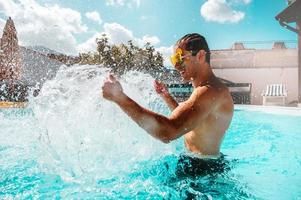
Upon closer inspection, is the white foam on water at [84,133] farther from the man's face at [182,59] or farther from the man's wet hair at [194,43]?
the man's wet hair at [194,43]

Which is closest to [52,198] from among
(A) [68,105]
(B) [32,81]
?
(A) [68,105]

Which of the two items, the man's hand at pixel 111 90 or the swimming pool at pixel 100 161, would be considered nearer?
the man's hand at pixel 111 90

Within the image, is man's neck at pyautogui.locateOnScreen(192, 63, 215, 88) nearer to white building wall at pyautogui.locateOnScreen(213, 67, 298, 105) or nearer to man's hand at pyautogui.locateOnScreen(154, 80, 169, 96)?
man's hand at pyautogui.locateOnScreen(154, 80, 169, 96)

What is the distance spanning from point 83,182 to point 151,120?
1.45m

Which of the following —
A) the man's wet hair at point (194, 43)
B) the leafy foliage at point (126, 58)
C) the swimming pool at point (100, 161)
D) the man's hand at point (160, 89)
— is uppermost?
the leafy foliage at point (126, 58)

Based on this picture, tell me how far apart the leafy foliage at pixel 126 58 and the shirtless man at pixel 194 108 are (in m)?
27.8

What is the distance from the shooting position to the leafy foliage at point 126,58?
100.0ft

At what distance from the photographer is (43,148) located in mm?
3941

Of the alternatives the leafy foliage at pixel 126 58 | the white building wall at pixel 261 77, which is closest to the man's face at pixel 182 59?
the white building wall at pixel 261 77

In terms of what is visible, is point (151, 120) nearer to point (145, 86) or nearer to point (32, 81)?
point (145, 86)

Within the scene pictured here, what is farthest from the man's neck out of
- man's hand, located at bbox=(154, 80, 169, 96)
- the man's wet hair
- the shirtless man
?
man's hand, located at bbox=(154, 80, 169, 96)

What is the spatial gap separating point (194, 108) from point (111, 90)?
2.01ft

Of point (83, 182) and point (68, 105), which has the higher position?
point (68, 105)

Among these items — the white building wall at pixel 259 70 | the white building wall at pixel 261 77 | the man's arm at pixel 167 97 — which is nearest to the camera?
the man's arm at pixel 167 97
